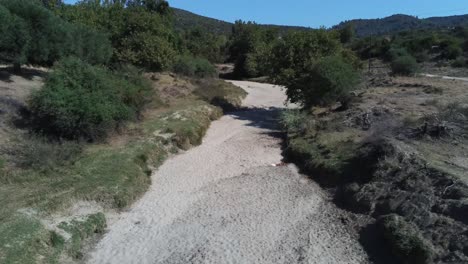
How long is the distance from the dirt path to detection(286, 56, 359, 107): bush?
30.1 feet

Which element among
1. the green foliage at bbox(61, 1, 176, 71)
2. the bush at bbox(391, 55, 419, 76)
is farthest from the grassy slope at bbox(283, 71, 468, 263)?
the bush at bbox(391, 55, 419, 76)

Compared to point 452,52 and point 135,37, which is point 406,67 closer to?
point 452,52

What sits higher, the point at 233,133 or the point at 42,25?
the point at 42,25

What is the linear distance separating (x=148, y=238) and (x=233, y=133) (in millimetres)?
16332

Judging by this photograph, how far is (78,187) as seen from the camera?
56.5 feet

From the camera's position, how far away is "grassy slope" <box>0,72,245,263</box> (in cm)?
1330

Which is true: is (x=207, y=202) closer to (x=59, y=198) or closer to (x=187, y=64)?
(x=59, y=198)

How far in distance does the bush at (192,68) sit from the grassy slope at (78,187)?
23.8 m

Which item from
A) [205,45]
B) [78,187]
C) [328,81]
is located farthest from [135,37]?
[205,45]

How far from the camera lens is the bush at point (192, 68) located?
168 ft

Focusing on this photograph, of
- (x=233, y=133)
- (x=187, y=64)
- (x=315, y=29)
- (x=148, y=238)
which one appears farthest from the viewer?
(x=187, y=64)

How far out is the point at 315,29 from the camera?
39.2 meters

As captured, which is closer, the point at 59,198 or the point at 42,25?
the point at 59,198

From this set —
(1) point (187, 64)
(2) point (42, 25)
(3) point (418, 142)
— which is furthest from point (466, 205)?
(1) point (187, 64)
